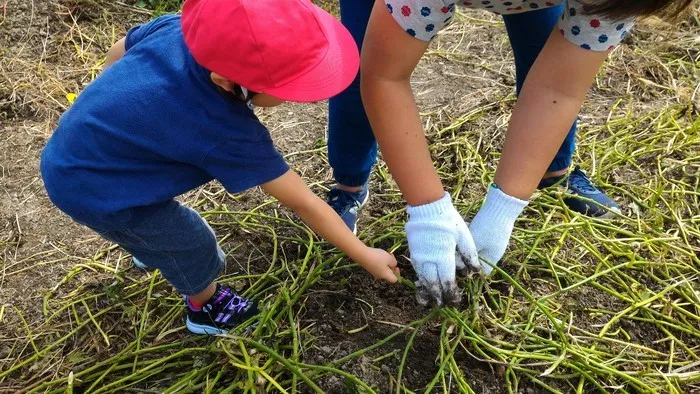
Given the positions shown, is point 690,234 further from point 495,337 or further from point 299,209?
point 299,209

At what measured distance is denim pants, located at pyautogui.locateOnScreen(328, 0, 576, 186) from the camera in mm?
1294

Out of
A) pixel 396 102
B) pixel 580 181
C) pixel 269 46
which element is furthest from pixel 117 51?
pixel 580 181

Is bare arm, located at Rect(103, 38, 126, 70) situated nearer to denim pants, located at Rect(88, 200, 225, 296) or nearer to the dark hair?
denim pants, located at Rect(88, 200, 225, 296)

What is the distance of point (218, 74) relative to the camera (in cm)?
95

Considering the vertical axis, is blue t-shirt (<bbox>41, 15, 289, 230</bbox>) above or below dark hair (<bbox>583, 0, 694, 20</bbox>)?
below

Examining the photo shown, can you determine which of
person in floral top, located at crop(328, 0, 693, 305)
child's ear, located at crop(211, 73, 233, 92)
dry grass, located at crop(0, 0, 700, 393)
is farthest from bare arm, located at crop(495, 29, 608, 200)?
child's ear, located at crop(211, 73, 233, 92)

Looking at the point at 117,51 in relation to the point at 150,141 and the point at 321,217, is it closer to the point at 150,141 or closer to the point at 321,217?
the point at 150,141

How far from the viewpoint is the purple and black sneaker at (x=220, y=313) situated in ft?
4.37

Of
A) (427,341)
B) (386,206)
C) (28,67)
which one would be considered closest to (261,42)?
(427,341)

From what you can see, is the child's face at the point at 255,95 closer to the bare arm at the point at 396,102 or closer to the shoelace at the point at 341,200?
the bare arm at the point at 396,102

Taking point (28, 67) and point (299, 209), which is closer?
point (299, 209)

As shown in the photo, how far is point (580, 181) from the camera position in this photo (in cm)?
164

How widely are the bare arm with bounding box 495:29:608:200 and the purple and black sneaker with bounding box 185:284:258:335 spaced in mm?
619

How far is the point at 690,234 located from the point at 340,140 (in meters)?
0.89
